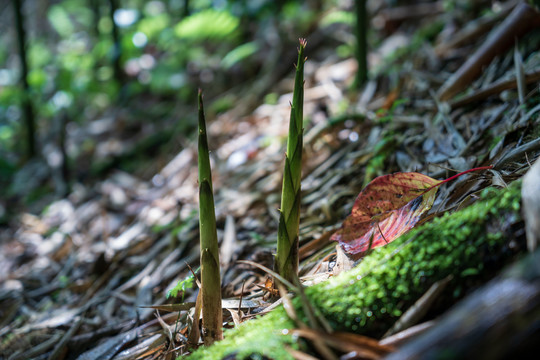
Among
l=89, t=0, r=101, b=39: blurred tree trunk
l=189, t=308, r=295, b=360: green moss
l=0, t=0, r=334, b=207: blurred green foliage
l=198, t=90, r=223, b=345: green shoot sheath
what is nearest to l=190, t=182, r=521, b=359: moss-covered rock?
l=189, t=308, r=295, b=360: green moss

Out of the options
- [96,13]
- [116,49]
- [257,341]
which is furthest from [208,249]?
[96,13]

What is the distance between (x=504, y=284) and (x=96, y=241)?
2.77m

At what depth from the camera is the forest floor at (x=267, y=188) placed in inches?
58.5

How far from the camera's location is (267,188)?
2.32 m

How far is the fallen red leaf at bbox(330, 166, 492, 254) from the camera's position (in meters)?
1.22

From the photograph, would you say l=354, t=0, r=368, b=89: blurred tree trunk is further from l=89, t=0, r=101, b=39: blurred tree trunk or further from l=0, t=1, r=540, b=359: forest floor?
l=89, t=0, r=101, b=39: blurred tree trunk

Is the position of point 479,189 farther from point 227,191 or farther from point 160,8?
point 160,8

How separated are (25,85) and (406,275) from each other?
16.1 feet

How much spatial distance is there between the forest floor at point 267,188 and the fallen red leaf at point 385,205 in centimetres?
9

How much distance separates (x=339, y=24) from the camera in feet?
13.7

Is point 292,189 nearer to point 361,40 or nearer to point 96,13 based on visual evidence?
point 361,40

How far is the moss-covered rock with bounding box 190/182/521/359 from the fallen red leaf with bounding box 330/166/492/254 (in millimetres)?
194

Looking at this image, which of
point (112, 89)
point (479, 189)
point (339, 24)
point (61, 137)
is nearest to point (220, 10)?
point (339, 24)

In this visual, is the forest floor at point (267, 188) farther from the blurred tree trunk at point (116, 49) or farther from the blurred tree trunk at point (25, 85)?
the blurred tree trunk at point (116, 49)
